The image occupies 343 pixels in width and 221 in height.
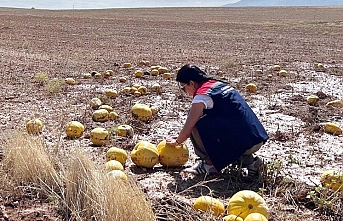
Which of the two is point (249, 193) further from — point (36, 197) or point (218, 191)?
point (36, 197)

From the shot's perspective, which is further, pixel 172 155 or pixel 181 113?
pixel 181 113

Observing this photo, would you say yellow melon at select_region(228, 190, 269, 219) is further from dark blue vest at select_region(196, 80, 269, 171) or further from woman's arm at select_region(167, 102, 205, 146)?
woman's arm at select_region(167, 102, 205, 146)

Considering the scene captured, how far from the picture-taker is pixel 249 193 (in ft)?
11.9

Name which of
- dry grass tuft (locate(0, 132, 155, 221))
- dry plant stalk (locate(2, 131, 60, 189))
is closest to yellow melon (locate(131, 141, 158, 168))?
dry grass tuft (locate(0, 132, 155, 221))

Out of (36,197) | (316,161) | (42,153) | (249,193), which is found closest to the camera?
(249,193)

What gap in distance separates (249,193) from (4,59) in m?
12.0

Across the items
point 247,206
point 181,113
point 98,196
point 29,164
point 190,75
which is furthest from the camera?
point 181,113

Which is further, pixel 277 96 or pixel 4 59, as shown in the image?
pixel 4 59

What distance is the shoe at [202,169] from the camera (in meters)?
4.73

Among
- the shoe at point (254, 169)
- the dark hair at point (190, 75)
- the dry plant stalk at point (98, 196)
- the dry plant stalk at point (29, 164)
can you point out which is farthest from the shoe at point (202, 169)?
the dry plant stalk at point (29, 164)

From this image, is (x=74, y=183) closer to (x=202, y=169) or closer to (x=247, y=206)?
(x=247, y=206)

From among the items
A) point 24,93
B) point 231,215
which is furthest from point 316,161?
point 24,93

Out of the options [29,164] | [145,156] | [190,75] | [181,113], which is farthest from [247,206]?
[181,113]

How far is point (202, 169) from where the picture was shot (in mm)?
4801
